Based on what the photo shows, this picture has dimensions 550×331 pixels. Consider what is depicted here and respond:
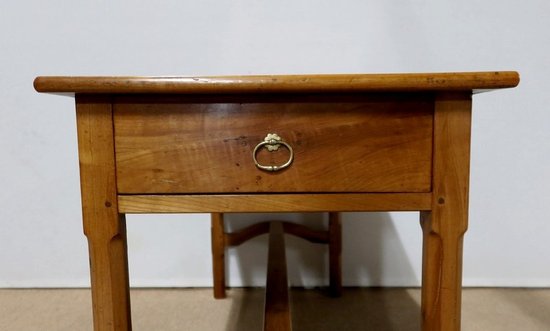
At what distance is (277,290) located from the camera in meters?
1.02

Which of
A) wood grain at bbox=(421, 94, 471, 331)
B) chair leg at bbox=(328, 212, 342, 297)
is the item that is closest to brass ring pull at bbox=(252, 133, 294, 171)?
wood grain at bbox=(421, 94, 471, 331)

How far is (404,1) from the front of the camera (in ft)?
4.91

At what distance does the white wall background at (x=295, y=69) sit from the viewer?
1.50 metres

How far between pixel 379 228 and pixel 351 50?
26.8 inches

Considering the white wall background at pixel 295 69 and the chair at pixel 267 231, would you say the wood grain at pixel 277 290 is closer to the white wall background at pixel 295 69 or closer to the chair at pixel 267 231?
the chair at pixel 267 231

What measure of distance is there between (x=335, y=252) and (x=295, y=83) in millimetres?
938

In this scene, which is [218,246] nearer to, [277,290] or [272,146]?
[277,290]

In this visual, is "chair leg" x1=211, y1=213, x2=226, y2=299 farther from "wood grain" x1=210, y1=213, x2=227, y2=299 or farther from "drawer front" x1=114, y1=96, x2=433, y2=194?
"drawer front" x1=114, y1=96, x2=433, y2=194

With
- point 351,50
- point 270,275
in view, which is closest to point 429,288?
point 270,275

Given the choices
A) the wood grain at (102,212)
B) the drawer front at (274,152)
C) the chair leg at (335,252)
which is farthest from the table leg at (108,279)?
the chair leg at (335,252)

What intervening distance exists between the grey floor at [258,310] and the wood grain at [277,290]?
0.82 feet

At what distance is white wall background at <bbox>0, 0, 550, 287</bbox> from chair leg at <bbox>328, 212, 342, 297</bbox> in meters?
0.18

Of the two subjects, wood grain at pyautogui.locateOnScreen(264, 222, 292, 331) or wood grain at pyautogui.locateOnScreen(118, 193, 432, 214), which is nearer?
wood grain at pyautogui.locateOnScreen(118, 193, 432, 214)

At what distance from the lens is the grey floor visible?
1305 millimetres
